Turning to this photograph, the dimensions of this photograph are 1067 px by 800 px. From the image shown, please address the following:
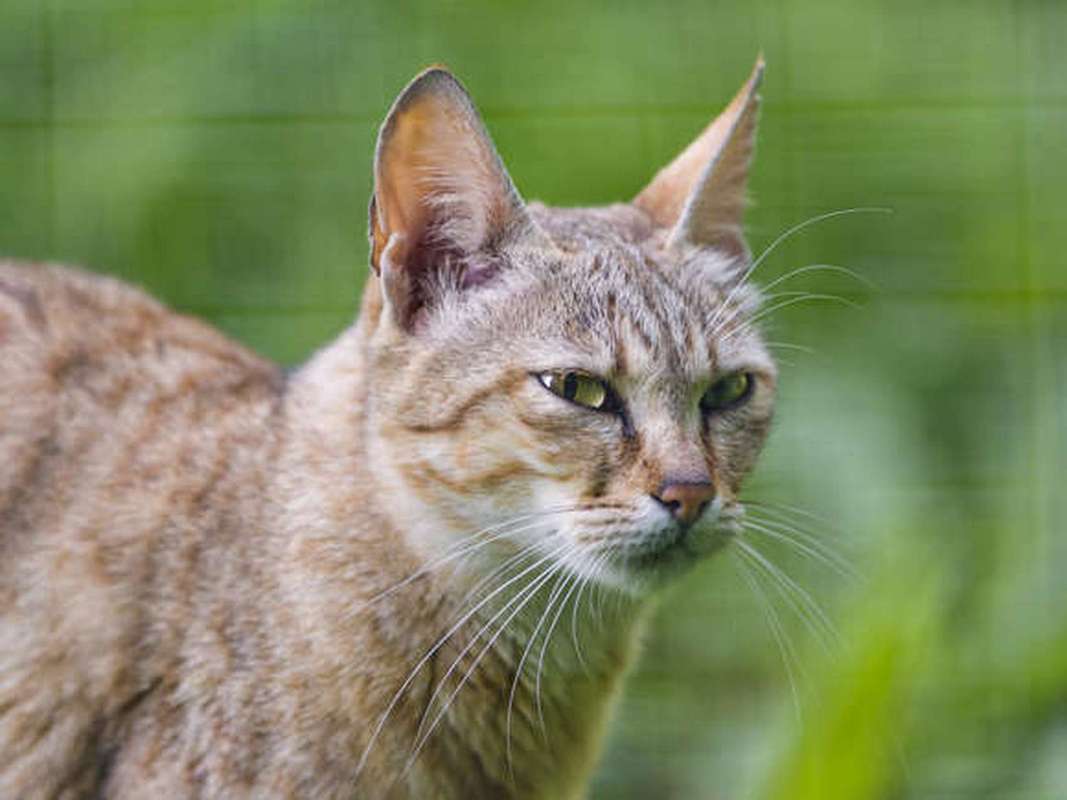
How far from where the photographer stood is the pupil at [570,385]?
2420 millimetres

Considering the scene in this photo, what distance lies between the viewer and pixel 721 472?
2.46m

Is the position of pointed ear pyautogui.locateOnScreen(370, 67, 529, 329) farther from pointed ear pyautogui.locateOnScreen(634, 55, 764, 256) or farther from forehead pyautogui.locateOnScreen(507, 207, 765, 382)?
pointed ear pyautogui.locateOnScreen(634, 55, 764, 256)

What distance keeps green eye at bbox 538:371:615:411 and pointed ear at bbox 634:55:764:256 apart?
0.30 m

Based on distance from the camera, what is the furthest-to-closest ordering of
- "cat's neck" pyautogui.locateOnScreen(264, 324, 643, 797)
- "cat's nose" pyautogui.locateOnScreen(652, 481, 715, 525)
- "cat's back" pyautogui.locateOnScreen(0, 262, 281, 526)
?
"cat's back" pyautogui.locateOnScreen(0, 262, 281, 526), "cat's neck" pyautogui.locateOnScreen(264, 324, 643, 797), "cat's nose" pyautogui.locateOnScreen(652, 481, 715, 525)

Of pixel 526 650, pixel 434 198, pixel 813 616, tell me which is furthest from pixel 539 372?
pixel 813 616

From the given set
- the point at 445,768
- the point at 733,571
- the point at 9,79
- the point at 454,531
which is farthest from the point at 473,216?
the point at 9,79

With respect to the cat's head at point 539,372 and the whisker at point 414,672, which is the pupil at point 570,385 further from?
the whisker at point 414,672

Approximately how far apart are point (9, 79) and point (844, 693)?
7.74 ft

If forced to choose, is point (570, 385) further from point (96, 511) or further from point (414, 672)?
point (96, 511)

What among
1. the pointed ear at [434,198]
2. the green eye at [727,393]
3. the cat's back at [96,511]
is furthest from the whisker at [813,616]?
the cat's back at [96,511]

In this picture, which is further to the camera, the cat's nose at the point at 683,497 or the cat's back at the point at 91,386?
the cat's back at the point at 91,386

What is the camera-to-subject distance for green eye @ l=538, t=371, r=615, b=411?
7.93ft

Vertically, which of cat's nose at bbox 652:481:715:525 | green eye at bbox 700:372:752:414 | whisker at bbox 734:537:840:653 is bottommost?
whisker at bbox 734:537:840:653

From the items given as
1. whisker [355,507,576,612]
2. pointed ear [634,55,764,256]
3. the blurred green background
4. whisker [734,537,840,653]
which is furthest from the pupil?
the blurred green background
